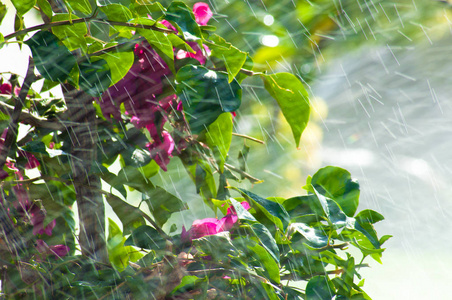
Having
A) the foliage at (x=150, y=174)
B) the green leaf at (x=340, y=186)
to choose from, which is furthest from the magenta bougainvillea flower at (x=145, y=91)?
the green leaf at (x=340, y=186)

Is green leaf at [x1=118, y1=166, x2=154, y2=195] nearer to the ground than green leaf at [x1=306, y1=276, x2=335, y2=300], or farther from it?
farther from it

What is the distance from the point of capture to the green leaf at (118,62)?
19 cm

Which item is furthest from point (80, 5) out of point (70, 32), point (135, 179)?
point (135, 179)

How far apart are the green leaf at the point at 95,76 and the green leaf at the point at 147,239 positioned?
0.32 feet

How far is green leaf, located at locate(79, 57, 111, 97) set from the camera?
0.63 feet

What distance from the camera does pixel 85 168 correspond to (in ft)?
0.80

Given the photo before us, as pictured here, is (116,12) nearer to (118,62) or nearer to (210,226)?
(118,62)

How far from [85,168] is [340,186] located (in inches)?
6.5

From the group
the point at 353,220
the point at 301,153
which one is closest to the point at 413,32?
the point at 301,153

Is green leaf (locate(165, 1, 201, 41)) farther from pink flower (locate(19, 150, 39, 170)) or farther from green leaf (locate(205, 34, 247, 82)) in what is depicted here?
pink flower (locate(19, 150, 39, 170))

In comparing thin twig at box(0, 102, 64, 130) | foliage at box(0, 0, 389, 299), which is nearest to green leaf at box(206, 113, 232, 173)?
foliage at box(0, 0, 389, 299)

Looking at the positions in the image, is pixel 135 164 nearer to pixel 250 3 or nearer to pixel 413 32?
Result: pixel 250 3

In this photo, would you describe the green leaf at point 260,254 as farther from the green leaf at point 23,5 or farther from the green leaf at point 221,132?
the green leaf at point 23,5

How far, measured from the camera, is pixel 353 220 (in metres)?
0.22
